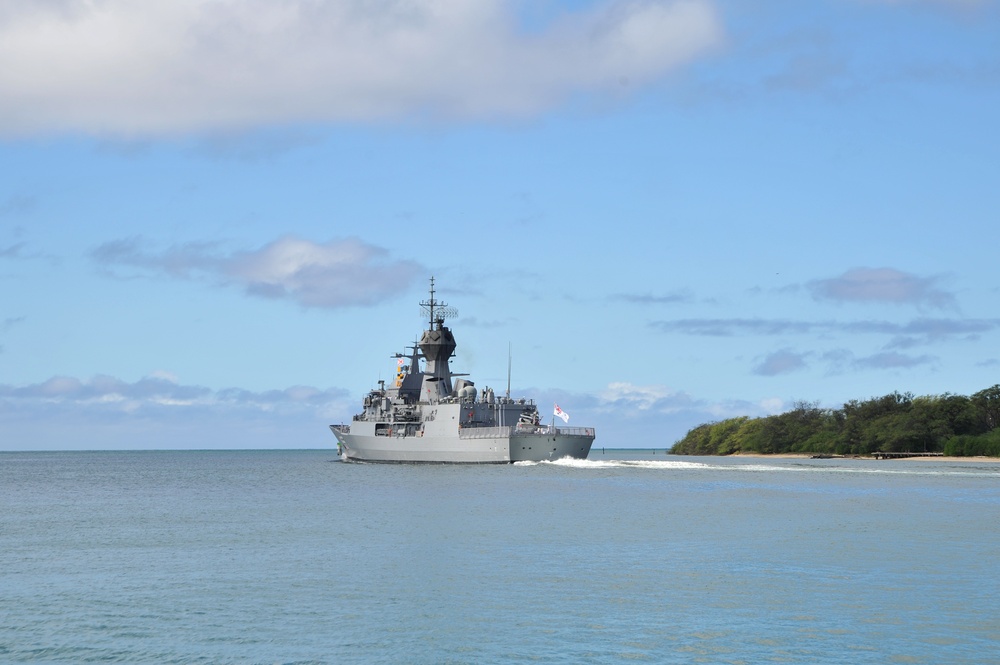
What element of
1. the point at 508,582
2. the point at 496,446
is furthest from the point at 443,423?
the point at 508,582

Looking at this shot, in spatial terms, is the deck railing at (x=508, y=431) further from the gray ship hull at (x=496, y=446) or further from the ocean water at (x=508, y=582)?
the ocean water at (x=508, y=582)

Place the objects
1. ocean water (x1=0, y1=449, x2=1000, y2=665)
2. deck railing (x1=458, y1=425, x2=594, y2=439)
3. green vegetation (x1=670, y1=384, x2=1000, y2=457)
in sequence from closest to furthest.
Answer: ocean water (x1=0, y1=449, x2=1000, y2=665) → deck railing (x1=458, y1=425, x2=594, y2=439) → green vegetation (x1=670, y1=384, x2=1000, y2=457)

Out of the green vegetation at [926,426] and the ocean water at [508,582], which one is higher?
the green vegetation at [926,426]

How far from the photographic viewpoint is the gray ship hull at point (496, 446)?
111188 millimetres

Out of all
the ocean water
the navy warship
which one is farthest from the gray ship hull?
the ocean water

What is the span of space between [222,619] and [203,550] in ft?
52.1

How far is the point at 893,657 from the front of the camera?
2355 centimetres

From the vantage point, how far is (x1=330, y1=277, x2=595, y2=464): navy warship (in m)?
113

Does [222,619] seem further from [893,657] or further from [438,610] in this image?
[893,657]

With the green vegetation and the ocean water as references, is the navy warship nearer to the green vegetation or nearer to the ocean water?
the ocean water

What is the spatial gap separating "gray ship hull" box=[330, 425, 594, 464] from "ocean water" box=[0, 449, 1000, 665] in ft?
140

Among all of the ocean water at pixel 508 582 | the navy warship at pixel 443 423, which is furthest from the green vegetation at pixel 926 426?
the ocean water at pixel 508 582

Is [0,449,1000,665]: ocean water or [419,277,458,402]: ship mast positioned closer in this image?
[0,449,1000,665]: ocean water

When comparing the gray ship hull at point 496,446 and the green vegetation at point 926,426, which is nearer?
the gray ship hull at point 496,446
